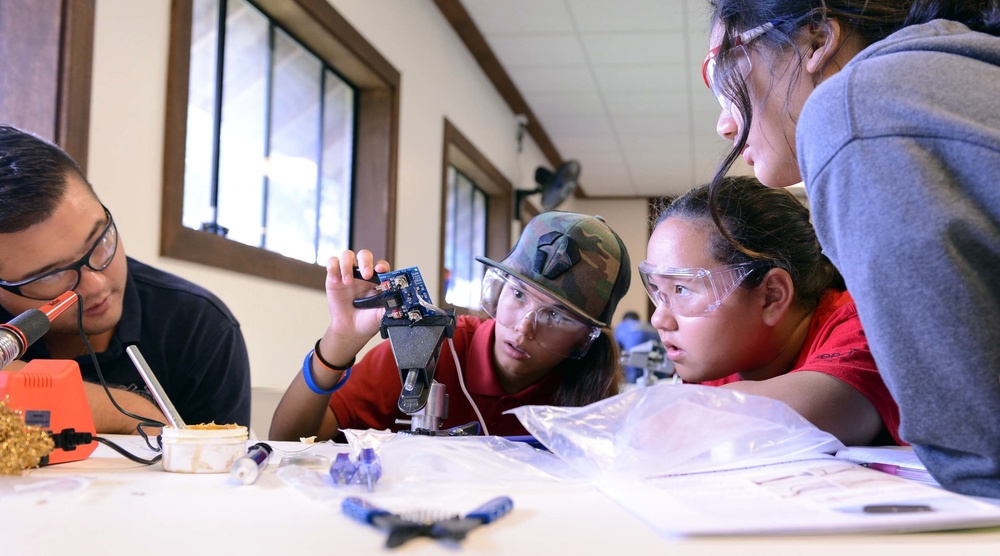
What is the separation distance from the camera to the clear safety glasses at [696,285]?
1351mm

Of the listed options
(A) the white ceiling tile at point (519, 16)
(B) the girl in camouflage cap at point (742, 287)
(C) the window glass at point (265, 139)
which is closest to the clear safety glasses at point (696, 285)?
(B) the girl in camouflage cap at point (742, 287)

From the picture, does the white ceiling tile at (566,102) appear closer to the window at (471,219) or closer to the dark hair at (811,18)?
the window at (471,219)

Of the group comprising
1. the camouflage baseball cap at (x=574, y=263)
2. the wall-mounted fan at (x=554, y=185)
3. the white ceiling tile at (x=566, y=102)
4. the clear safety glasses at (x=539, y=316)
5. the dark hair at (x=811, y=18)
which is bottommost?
the clear safety glasses at (x=539, y=316)

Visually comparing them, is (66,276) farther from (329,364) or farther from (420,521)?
(420,521)

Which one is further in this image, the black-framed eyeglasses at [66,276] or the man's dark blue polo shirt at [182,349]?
the man's dark blue polo shirt at [182,349]

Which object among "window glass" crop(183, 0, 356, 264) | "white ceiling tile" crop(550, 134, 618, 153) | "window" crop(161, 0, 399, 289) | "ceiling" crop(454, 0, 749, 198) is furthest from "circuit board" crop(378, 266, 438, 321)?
"white ceiling tile" crop(550, 134, 618, 153)

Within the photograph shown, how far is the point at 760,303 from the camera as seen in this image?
4.52ft

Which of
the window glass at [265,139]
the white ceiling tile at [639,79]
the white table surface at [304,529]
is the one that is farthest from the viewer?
the white ceiling tile at [639,79]

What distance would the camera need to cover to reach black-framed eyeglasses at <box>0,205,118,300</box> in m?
1.34

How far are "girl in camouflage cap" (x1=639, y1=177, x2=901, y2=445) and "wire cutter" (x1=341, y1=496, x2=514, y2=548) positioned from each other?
83cm

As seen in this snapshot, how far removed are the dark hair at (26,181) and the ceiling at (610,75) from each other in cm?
258

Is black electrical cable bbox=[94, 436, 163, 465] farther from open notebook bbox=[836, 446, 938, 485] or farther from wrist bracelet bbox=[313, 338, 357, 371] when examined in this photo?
open notebook bbox=[836, 446, 938, 485]

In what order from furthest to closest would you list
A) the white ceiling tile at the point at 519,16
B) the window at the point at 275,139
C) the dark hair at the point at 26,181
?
1. the white ceiling tile at the point at 519,16
2. the window at the point at 275,139
3. the dark hair at the point at 26,181

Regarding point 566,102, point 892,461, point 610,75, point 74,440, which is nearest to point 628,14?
point 610,75
